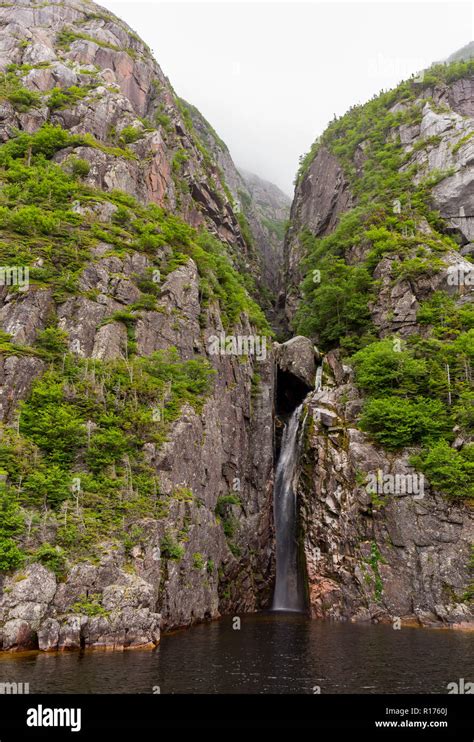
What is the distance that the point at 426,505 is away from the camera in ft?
115

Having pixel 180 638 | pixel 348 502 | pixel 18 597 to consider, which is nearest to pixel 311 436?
pixel 348 502

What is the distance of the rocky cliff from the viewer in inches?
1340

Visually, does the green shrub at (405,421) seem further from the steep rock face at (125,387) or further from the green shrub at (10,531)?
the green shrub at (10,531)

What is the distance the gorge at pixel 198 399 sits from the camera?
85.1ft

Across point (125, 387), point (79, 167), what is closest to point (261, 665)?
point (125, 387)

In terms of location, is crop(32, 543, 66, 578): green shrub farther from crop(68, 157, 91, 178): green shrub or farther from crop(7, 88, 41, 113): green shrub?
crop(7, 88, 41, 113): green shrub

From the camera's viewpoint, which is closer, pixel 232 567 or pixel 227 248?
pixel 232 567

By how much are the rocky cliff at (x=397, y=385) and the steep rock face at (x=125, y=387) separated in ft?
23.0

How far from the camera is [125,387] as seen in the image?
3319cm

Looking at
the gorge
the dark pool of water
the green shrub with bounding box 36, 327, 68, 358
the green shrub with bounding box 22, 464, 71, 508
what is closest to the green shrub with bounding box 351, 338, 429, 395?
the gorge

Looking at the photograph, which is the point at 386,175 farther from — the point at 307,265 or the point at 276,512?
the point at 276,512

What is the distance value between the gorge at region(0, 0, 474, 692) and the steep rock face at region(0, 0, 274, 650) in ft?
0.49
